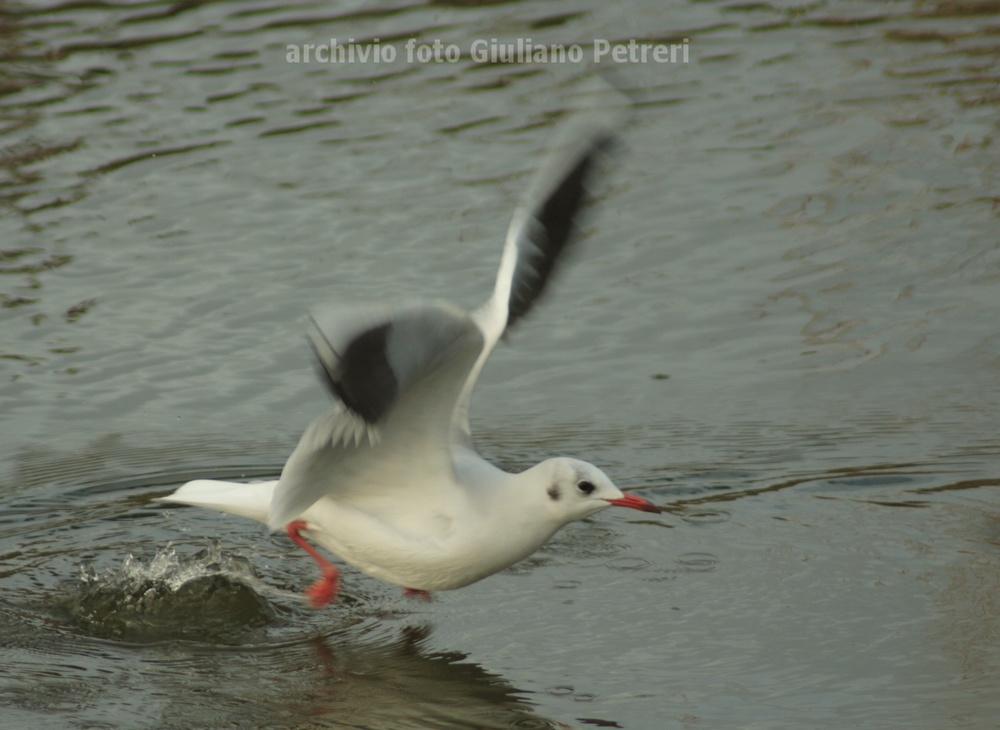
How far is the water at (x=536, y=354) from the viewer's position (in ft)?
17.1

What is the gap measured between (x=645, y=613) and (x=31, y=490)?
2782mm

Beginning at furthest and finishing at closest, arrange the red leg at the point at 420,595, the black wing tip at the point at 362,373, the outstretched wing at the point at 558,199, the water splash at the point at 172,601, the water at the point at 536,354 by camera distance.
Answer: the red leg at the point at 420,595
the water splash at the point at 172,601
the outstretched wing at the point at 558,199
the water at the point at 536,354
the black wing tip at the point at 362,373

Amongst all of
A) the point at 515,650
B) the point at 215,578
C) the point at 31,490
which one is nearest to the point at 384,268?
the point at 31,490

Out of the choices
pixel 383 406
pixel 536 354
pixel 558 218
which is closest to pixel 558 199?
pixel 558 218

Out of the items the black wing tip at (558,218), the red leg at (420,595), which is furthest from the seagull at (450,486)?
the red leg at (420,595)

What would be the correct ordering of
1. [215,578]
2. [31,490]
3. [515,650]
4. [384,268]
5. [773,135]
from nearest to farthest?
[515,650] → [215,578] → [31,490] → [384,268] → [773,135]

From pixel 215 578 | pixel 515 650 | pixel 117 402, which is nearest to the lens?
pixel 515 650

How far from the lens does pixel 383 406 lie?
14.9ft

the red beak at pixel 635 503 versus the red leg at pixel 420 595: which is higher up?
the red beak at pixel 635 503

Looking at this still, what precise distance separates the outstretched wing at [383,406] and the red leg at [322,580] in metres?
0.26

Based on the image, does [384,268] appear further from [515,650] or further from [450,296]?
[515,650]

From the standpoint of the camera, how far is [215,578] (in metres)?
5.86

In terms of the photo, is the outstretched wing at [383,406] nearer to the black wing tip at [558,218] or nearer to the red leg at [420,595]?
the red leg at [420,595]

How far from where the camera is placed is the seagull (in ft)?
17.2
